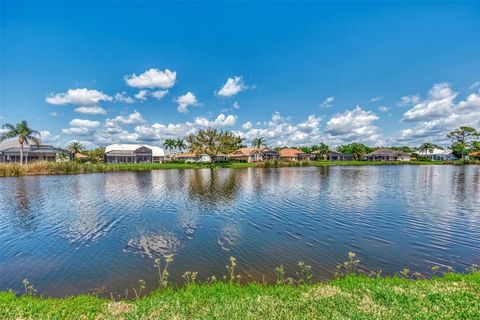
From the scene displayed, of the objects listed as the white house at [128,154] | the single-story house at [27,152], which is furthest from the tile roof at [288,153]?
the single-story house at [27,152]

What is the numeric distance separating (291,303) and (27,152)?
319ft

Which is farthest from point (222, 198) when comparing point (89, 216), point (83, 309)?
point (83, 309)

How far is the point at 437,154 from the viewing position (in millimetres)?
130375

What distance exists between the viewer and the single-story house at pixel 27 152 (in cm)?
7364

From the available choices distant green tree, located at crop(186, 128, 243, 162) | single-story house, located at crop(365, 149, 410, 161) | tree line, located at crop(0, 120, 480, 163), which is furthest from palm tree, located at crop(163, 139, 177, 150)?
single-story house, located at crop(365, 149, 410, 161)

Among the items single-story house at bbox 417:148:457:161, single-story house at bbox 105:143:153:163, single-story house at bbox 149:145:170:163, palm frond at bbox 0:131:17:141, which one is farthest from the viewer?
single-story house at bbox 417:148:457:161

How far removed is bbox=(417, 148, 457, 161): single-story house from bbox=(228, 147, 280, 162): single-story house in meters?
90.5

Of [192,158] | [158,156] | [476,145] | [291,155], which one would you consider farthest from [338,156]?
[158,156]

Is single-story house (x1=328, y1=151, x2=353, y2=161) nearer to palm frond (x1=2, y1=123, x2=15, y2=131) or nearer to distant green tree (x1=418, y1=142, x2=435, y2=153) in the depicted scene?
distant green tree (x1=418, y1=142, x2=435, y2=153)

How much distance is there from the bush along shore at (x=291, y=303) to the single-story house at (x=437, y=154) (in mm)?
156763

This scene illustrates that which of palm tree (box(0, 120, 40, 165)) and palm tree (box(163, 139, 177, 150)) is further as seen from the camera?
palm tree (box(163, 139, 177, 150))

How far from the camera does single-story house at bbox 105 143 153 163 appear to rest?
313ft

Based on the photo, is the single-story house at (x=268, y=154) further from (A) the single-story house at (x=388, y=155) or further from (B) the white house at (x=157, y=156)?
(A) the single-story house at (x=388, y=155)

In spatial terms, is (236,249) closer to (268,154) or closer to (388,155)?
(268,154)
